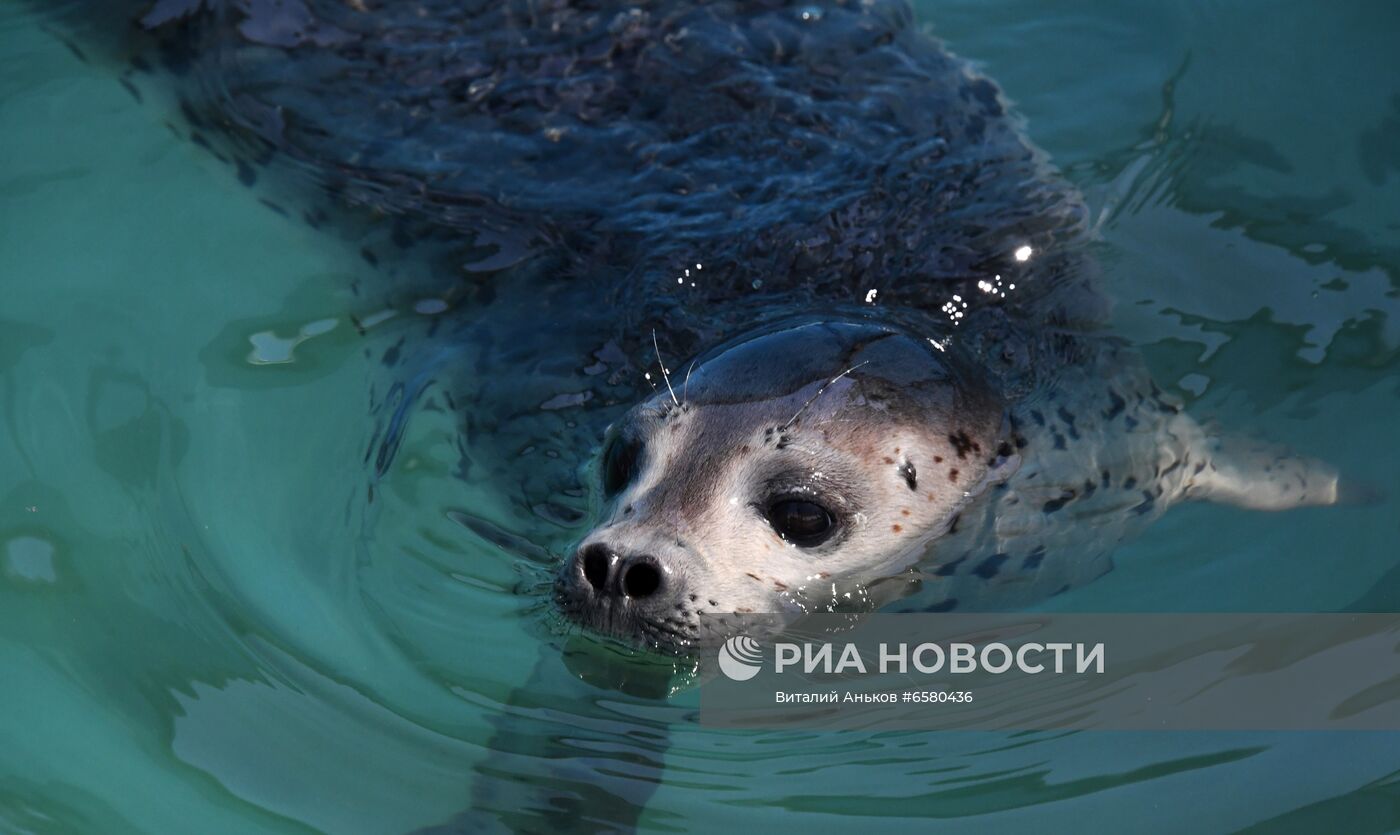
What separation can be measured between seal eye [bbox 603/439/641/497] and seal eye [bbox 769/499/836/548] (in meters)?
0.39

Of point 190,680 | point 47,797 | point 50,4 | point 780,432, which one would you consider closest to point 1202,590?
point 780,432

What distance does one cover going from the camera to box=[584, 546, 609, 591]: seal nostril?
329cm

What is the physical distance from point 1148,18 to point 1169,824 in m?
3.49

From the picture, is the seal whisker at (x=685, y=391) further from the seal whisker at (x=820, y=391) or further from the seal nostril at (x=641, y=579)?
the seal nostril at (x=641, y=579)

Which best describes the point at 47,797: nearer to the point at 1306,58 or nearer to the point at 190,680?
the point at 190,680

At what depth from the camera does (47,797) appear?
3.13m

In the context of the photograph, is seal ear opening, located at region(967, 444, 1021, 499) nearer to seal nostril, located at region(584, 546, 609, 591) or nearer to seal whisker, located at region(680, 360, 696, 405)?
seal whisker, located at region(680, 360, 696, 405)

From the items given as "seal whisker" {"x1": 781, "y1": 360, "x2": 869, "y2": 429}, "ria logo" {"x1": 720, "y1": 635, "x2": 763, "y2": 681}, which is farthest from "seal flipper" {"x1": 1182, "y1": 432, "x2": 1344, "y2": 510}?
"ria logo" {"x1": 720, "y1": 635, "x2": 763, "y2": 681}

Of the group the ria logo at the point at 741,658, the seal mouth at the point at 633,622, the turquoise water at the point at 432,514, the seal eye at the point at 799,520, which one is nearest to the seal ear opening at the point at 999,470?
the turquoise water at the point at 432,514

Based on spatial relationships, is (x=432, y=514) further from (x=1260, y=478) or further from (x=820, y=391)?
(x=1260, y=478)

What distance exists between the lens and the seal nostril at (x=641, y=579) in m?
3.29

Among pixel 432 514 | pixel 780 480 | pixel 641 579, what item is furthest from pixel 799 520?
pixel 432 514

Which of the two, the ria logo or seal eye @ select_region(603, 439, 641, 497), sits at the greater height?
seal eye @ select_region(603, 439, 641, 497)

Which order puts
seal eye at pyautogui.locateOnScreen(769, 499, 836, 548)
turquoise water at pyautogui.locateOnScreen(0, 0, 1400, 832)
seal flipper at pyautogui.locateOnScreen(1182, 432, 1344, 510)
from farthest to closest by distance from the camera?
1. seal flipper at pyautogui.locateOnScreen(1182, 432, 1344, 510)
2. seal eye at pyautogui.locateOnScreen(769, 499, 836, 548)
3. turquoise water at pyautogui.locateOnScreen(0, 0, 1400, 832)
